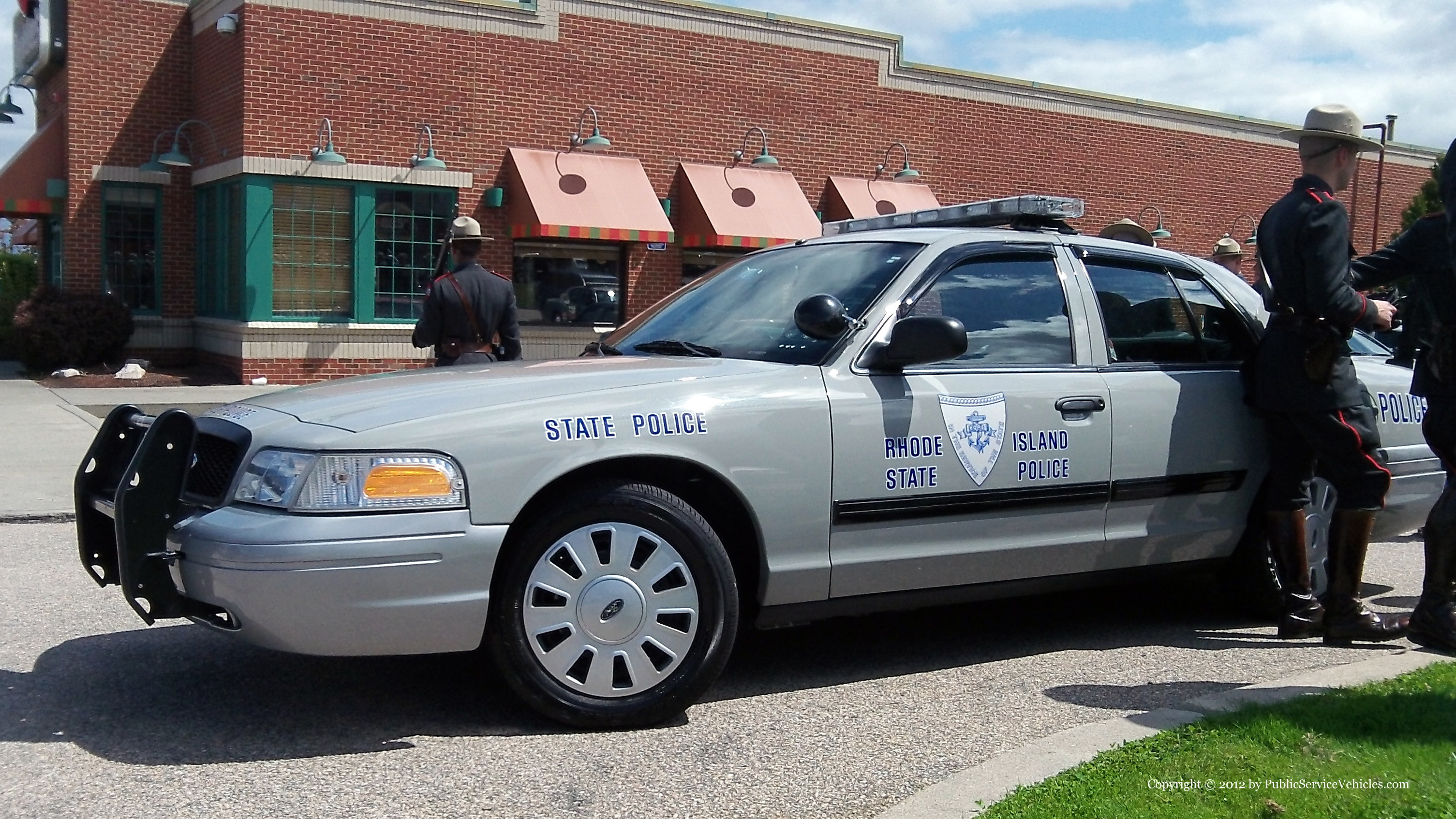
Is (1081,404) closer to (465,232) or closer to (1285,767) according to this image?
(1285,767)

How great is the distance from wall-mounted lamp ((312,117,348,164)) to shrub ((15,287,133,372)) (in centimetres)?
357

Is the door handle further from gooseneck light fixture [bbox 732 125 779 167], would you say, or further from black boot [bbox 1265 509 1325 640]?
gooseneck light fixture [bbox 732 125 779 167]

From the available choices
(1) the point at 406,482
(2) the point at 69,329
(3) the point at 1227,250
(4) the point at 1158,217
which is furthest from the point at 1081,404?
(4) the point at 1158,217

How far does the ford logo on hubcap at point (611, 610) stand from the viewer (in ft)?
13.1

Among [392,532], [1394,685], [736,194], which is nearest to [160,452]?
[392,532]

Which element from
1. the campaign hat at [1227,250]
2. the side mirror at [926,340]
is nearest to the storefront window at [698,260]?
the campaign hat at [1227,250]

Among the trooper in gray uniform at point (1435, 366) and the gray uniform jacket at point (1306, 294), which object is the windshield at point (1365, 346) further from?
the gray uniform jacket at point (1306, 294)

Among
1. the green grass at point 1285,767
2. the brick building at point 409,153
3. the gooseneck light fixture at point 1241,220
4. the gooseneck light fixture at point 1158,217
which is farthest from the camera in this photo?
the gooseneck light fixture at point 1241,220

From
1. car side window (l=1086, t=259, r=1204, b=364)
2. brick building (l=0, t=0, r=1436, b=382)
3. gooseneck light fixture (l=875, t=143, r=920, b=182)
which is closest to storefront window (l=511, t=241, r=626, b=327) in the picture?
brick building (l=0, t=0, r=1436, b=382)

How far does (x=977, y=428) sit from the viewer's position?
4.65 m

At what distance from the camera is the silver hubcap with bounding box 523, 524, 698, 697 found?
13.0ft

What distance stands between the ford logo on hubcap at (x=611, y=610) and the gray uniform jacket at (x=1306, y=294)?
2760 mm

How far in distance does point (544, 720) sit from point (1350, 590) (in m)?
3.17

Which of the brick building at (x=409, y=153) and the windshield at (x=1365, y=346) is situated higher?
the brick building at (x=409, y=153)
